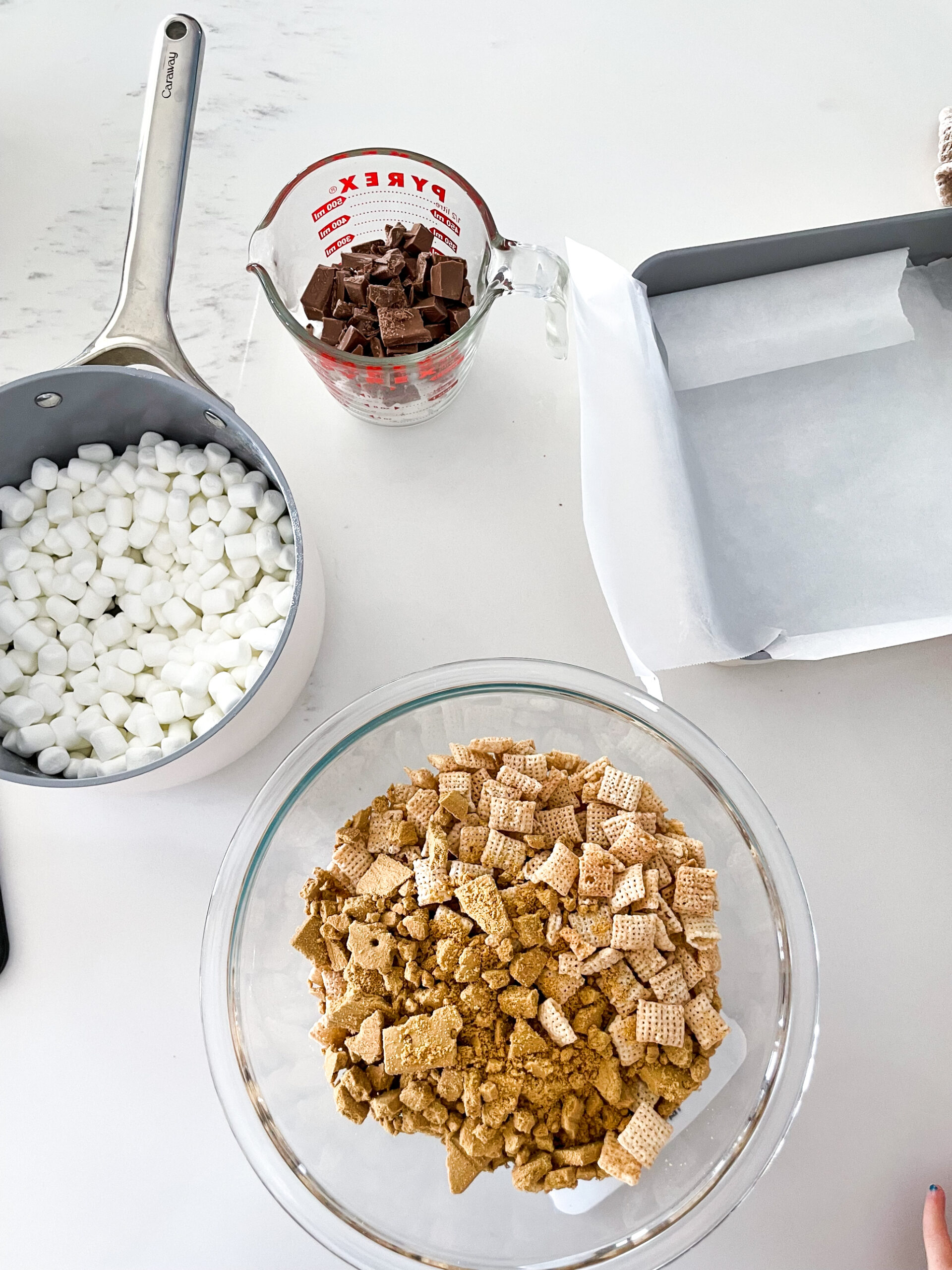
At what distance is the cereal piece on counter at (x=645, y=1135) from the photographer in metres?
0.58

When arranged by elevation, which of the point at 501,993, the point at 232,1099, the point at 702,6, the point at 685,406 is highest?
the point at 702,6

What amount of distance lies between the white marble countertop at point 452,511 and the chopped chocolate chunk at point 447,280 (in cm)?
12

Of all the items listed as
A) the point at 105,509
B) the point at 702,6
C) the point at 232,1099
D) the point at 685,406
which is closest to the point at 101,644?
the point at 105,509

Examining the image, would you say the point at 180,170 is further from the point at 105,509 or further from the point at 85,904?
the point at 85,904

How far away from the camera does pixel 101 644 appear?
2.52 feet

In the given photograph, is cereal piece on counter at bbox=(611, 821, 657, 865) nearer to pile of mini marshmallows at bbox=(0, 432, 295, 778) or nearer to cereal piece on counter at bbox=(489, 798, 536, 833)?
cereal piece on counter at bbox=(489, 798, 536, 833)

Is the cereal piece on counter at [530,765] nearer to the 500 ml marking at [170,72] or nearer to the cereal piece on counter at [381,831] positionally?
the cereal piece on counter at [381,831]

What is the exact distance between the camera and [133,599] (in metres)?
0.77

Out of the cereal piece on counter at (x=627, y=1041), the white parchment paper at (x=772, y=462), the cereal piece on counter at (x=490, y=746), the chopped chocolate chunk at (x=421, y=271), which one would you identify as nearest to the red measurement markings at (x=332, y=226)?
the chopped chocolate chunk at (x=421, y=271)

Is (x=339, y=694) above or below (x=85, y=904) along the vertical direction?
above

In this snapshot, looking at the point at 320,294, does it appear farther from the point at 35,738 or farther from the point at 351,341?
the point at 35,738

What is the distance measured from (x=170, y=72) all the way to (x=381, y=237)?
0.21m

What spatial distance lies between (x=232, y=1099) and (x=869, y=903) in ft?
1.72

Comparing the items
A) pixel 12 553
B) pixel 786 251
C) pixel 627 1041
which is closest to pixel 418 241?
pixel 786 251
